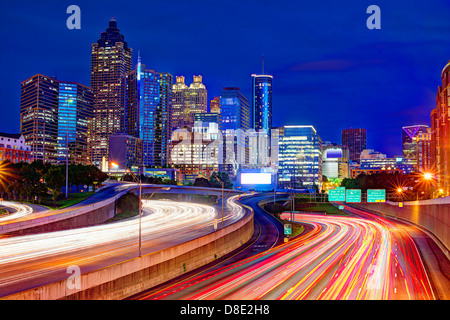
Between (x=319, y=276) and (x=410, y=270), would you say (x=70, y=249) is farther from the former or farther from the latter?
(x=410, y=270)

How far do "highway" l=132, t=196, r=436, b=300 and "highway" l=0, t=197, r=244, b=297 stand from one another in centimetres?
560

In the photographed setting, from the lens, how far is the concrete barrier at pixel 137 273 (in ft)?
79.7

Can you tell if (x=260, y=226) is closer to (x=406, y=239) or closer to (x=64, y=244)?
(x=406, y=239)

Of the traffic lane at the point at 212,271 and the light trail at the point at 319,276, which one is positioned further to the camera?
the traffic lane at the point at 212,271

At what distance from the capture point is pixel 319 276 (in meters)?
37.1

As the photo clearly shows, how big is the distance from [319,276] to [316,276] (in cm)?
26

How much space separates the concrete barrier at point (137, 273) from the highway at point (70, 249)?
2.00 m

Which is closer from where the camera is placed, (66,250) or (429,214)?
(66,250)

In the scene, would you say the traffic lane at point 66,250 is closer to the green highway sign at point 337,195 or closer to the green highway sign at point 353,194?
the green highway sign at point 337,195

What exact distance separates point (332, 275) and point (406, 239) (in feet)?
106

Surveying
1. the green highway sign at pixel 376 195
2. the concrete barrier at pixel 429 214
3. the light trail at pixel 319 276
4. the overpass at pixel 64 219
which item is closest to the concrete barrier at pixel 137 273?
the light trail at pixel 319 276

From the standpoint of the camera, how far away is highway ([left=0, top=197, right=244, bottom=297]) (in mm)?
28102

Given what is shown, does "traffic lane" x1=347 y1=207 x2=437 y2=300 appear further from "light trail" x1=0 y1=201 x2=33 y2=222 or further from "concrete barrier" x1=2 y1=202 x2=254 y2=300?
"light trail" x1=0 y1=201 x2=33 y2=222

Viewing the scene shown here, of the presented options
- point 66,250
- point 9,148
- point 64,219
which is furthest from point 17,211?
point 9,148
